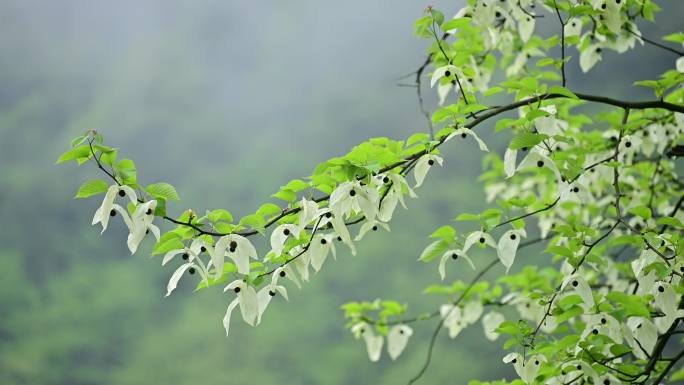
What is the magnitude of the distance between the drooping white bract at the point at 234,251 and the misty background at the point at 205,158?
147 inches

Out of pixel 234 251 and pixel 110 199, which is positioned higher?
pixel 110 199

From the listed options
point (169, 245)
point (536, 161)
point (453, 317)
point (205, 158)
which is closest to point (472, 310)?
point (453, 317)

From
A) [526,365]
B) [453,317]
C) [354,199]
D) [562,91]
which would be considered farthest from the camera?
[453,317]

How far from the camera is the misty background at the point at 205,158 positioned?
5047 mm

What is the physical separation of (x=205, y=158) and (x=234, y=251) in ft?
14.1

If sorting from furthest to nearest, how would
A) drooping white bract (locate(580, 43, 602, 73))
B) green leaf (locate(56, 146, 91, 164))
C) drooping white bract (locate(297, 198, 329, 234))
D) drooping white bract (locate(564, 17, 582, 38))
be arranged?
drooping white bract (locate(580, 43, 602, 73)) → drooping white bract (locate(564, 17, 582, 38)) → drooping white bract (locate(297, 198, 329, 234)) → green leaf (locate(56, 146, 91, 164))

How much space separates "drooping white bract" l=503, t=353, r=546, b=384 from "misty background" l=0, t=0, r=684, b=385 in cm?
328

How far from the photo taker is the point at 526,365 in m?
1.85

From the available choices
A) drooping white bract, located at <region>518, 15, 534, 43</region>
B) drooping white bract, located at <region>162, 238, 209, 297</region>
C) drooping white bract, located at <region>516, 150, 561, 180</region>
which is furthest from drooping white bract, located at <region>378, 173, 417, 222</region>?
drooping white bract, located at <region>518, 15, 534, 43</region>

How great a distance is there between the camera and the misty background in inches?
199

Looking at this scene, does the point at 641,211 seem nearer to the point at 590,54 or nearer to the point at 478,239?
the point at 478,239

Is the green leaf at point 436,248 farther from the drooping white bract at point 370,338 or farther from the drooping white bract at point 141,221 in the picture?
the drooping white bract at point 370,338

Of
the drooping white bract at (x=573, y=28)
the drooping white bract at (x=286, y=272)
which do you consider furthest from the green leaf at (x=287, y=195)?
the drooping white bract at (x=573, y=28)

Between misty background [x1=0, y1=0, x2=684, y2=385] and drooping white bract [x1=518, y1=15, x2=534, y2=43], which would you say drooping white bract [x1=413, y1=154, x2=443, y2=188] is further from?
misty background [x1=0, y1=0, x2=684, y2=385]
